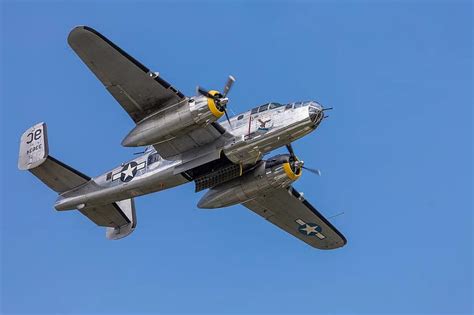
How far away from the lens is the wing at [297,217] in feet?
109

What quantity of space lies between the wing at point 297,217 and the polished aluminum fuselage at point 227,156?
3109 millimetres

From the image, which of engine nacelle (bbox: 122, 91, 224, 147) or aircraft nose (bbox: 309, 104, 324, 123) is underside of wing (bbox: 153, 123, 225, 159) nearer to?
engine nacelle (bbox: 122, 91, 224, 147)

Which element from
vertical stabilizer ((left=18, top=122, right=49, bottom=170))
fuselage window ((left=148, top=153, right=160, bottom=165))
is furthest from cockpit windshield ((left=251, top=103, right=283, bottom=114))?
vertical stabilizer ((left=18, top=122, right=49, bottom=170))

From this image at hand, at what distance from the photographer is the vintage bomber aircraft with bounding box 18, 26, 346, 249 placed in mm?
27750

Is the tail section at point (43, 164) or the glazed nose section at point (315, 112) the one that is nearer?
the glazed nose section at point (315, 112)

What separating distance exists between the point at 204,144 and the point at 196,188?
6.77 feet

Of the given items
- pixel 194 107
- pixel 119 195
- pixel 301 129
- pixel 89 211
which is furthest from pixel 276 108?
pixel 89 211

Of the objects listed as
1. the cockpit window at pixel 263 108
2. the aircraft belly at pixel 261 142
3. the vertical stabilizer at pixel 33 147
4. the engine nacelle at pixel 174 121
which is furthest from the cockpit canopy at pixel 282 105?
the vertical stabilizer at pixel 33 147

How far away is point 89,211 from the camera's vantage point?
32.7 metres

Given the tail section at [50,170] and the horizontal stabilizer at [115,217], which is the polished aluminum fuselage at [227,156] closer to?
the tail section at [50,170]

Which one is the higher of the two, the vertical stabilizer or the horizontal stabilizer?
the vertical stabilizer

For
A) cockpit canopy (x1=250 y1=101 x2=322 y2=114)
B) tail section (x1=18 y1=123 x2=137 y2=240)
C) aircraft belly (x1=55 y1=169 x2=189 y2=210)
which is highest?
cockpit canopy (x1=250 y1=101 x2=322 y2=114)

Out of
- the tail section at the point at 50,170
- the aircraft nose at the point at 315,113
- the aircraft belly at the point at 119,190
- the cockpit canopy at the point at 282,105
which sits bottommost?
the aircraft belly at the point at 119,190

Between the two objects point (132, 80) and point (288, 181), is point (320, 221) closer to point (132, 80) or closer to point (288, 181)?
point (288, 181)
